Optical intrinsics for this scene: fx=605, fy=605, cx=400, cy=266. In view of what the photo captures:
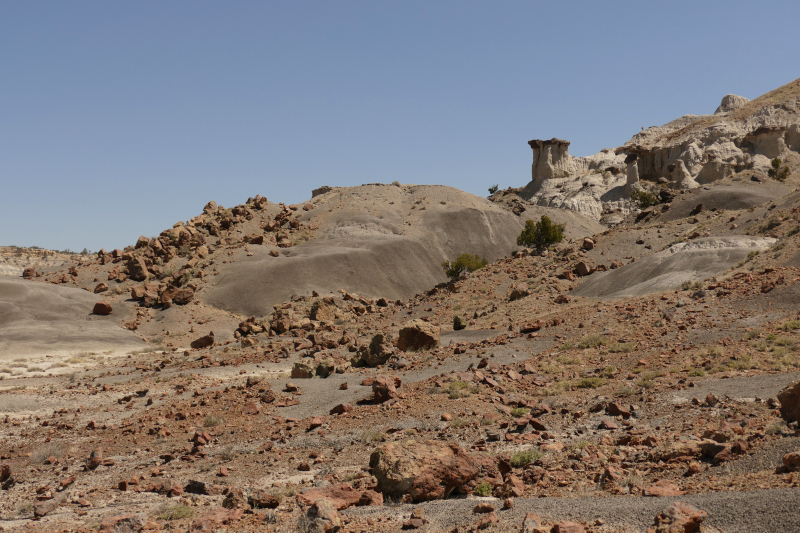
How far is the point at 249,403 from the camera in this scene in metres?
16.2

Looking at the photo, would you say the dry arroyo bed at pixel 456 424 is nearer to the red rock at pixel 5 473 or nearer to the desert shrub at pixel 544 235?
the red rock at pixel 5 473

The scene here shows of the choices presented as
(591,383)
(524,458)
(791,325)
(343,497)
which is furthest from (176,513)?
(791,325)

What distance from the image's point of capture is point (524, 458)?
9953 mm

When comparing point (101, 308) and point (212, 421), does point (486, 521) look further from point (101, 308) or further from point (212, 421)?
point (101, 308)

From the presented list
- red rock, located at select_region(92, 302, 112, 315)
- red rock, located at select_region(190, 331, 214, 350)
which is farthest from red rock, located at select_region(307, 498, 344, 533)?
red rock, located at select_region(92, 302, 112, 315)

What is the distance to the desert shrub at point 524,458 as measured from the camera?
32.5ft

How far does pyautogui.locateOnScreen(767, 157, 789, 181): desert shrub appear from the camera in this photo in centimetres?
6700

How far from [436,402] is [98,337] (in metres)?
27.0

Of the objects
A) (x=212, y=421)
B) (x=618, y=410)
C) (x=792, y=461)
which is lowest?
(x=212, y=421)

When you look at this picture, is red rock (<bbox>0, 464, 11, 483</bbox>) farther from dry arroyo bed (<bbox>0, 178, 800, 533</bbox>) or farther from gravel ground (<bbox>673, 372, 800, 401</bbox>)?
gravel ground (<bbox>673, 372, 800, 401</bbox>)

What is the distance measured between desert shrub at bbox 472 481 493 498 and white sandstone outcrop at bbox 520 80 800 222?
249ft

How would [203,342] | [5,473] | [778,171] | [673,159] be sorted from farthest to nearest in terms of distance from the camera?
[673,159], [778,171], [203,342], [5,473]

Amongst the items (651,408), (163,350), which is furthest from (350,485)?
(163,350)

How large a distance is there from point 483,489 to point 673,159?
85.1 m
